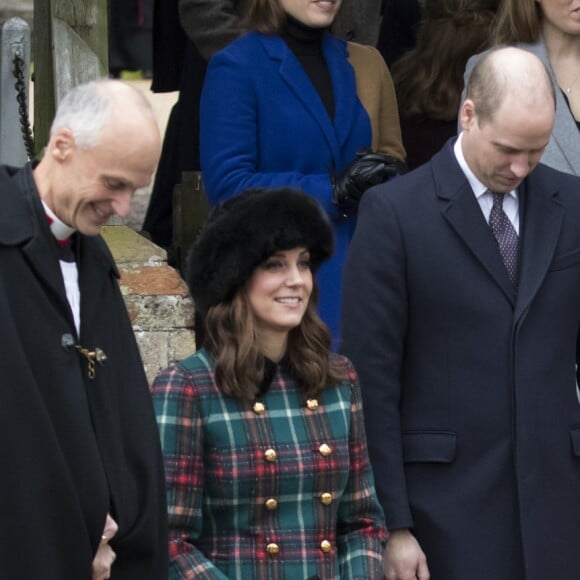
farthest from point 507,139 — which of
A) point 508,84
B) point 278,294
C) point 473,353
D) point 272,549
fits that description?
point 272,549

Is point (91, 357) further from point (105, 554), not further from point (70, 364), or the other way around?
point (105, 554)

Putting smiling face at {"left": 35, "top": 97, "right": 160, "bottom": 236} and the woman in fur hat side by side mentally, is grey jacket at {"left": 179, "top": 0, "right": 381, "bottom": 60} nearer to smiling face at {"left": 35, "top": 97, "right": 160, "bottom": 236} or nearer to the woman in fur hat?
the woman in fur hat

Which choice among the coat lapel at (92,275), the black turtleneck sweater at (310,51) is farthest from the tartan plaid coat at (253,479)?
the black turtleneck sweater at (310,51)

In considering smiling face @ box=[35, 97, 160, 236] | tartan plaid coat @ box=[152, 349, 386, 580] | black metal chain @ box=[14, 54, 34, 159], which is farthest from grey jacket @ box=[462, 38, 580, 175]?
smiling face @ box=[35, 97, 160, 236]

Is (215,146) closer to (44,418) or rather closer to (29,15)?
(44,418)

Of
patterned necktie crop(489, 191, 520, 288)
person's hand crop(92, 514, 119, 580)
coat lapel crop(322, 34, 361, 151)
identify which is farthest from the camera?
coat lapel crop(322, 34, 361, 151)

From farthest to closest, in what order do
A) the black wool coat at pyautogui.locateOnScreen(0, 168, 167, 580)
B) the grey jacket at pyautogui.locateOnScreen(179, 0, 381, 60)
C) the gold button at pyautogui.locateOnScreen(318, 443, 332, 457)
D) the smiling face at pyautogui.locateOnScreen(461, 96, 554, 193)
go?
the grey jacket at pyautogui.locateOnScreen(179, 0, 381, 60), the smiling face at pyautogui.locateOnScreen(461, 96, 554, 193), the gold button at pyautogui.locateOnScreen(318, 443, 332, 457), the black wool coat at pyautogui.locateOnScreen(0, 168, 167, 580)

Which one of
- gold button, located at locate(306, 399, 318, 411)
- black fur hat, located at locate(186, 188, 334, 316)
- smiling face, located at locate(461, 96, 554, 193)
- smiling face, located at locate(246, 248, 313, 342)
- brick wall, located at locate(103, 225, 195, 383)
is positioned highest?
smiling face, located at locate(461, 96, 554, 193)

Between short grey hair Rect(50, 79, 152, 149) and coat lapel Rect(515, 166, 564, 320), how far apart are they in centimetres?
134

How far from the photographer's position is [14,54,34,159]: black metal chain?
676 centimetres

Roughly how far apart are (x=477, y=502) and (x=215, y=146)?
1447 mm

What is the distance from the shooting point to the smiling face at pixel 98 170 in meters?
4.19

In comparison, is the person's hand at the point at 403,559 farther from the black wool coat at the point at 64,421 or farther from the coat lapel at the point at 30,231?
the coat lapel at the point at 30,231

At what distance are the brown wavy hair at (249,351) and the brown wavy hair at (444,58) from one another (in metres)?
2.01
